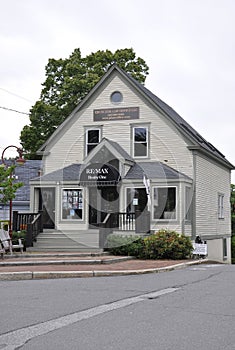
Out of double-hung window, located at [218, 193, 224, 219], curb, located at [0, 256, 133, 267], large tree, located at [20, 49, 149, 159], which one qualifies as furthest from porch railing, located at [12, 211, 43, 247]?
large tree, located at [20, 49, 149, 159]

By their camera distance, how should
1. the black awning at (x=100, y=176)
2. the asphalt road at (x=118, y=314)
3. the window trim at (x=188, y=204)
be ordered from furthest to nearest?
the window trim at (x=188, y=204), the black awning at (x=100, y=176), the asphalt road at (x=118, y=314)

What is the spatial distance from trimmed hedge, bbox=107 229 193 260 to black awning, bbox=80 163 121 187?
3.92m

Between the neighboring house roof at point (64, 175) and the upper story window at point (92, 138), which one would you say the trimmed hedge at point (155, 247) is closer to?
the neighboring house roof at point (64, 175)

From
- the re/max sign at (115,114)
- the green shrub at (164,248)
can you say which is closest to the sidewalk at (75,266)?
the green shrub at (164,248)

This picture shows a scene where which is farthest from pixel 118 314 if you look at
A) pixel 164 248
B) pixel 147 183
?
pixel 147 183

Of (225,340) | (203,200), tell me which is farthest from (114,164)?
(225,340)

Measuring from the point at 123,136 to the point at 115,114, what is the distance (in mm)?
1192

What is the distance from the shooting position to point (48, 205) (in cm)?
2589

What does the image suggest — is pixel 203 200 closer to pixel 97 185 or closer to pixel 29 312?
pixel 97 185

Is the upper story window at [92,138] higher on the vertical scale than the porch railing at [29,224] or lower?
higher

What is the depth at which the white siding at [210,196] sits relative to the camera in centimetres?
2588

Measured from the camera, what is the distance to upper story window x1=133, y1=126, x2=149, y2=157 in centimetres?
2598

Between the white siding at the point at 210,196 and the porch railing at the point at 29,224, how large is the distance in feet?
24.6

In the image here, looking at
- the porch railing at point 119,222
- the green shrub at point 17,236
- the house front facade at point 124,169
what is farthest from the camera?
the house front facade at point 124,169
